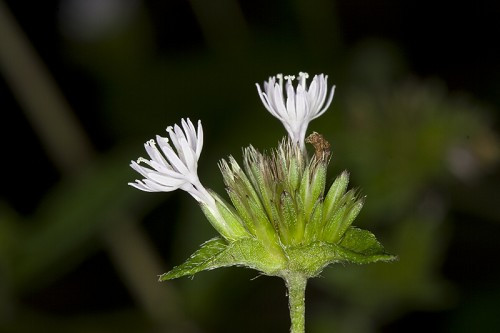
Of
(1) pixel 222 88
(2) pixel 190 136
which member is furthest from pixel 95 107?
(2) pixel 190 136

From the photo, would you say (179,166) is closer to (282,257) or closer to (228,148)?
(282,257)

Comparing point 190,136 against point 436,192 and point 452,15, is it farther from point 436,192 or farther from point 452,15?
point 452,15

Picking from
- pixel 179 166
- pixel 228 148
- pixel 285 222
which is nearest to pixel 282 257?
pixel 285 222

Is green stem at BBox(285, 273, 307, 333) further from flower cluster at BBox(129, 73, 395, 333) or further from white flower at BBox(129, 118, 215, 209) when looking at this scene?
white flower at BBox(129, 118, 215, 209)

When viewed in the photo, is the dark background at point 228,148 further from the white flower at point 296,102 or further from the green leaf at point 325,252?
the green leaf at point 325,252

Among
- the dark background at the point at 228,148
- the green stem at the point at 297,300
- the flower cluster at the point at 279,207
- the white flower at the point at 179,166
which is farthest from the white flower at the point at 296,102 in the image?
the dark background at the point at 228,148
